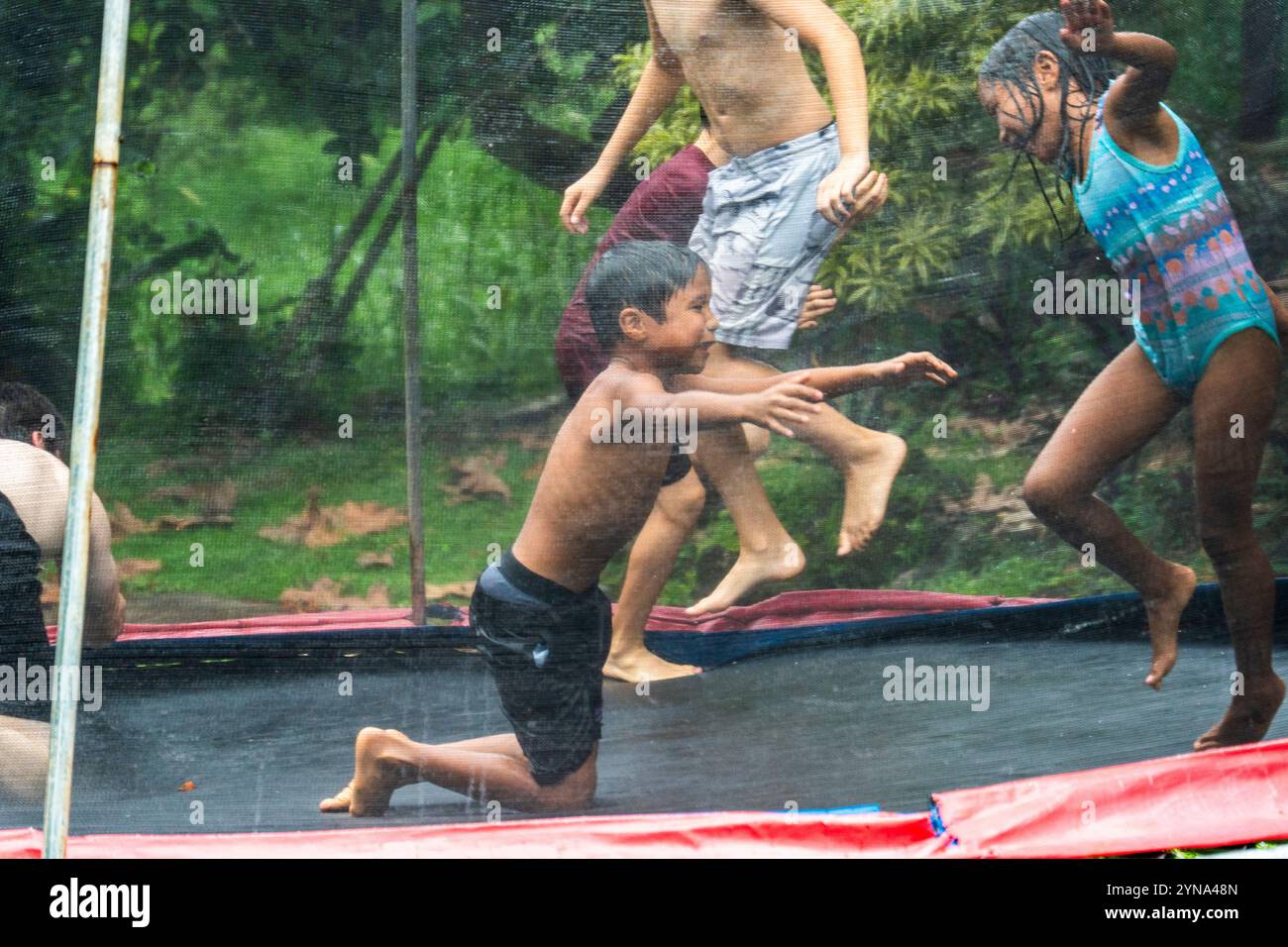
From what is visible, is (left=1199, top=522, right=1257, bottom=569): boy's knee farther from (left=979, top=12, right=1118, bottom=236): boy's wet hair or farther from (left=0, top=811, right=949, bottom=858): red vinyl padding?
(left=0, top=811, right=949, bottom=858): red vinyl padding

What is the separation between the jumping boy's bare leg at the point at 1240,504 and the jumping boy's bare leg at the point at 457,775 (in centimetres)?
172

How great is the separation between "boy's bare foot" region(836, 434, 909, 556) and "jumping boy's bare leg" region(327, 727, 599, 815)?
36.5 inches

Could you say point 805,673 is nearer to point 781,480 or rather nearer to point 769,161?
point 781,480

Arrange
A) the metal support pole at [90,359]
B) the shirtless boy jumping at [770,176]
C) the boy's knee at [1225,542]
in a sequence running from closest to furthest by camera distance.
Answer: the metal support pole at [90,359] → the shirtless boy jumping at [770,176] → the boy's knee at [1225,542]

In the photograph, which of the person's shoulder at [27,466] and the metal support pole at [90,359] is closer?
the metal support pole at [90,359]

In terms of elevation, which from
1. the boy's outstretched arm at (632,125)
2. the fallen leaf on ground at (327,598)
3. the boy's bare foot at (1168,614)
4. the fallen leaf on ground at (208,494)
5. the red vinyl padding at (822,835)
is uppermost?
the boy's outstretched arm at (632,125)

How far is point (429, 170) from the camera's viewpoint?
323cm

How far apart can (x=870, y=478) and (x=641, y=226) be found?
900mm

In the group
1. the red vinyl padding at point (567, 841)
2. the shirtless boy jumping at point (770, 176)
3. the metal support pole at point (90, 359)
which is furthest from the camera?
the shirtless boy jumping at point (770, 176)

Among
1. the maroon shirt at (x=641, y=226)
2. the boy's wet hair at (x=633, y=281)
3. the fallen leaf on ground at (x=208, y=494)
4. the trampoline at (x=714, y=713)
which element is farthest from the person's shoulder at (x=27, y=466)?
the boy's wet hair at (x=633, y=281)

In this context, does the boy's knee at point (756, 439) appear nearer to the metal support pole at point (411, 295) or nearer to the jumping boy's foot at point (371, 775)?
the metal support pole at point (411, 295)

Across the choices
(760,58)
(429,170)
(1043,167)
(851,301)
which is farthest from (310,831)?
(1043,167)

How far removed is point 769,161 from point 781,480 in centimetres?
85

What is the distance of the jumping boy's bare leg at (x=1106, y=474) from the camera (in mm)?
3381
